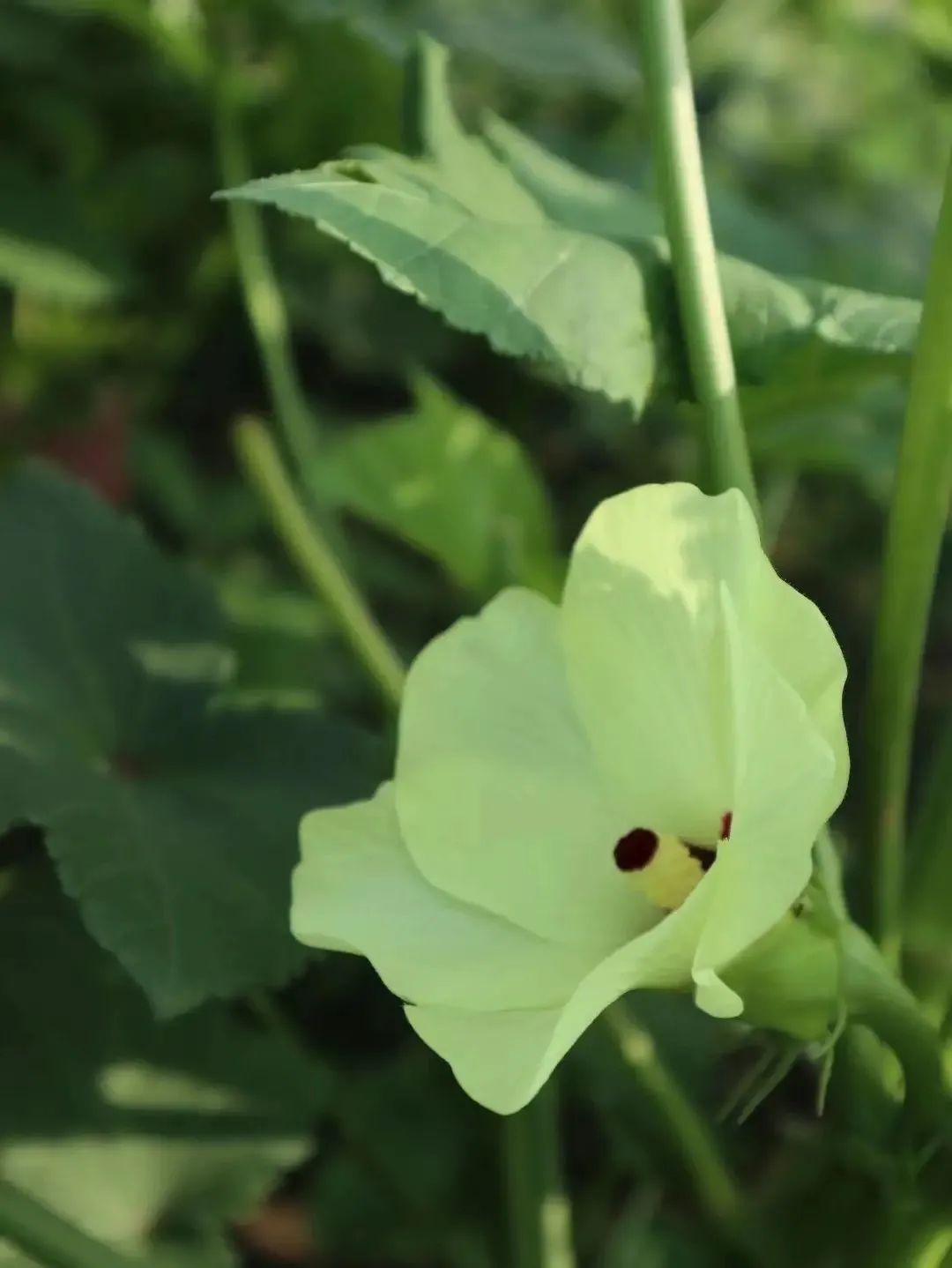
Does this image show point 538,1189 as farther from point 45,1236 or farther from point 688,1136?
point 45,1236

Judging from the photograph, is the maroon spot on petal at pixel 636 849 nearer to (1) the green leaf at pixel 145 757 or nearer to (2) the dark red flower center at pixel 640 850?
(2) the dark red flower center at pixel 640 850

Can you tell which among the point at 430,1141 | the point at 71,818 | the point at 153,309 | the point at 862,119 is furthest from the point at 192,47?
the point at 862,119

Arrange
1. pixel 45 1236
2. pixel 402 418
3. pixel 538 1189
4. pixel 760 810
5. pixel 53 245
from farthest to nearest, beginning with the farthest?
pixel 53 245 → pixel 402 418 → pixel 538 1189 → pixel 45 1236 → pixel 760 810

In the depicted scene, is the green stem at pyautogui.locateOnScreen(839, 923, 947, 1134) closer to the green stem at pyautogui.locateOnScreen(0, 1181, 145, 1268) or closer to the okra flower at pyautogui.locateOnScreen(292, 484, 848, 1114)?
the okra flower at pyautogui.locateOnScreen(292, 484, 848, 1114)

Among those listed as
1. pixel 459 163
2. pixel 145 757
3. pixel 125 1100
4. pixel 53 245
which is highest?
pixel 459 163

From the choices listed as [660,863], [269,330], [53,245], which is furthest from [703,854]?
[53,245]

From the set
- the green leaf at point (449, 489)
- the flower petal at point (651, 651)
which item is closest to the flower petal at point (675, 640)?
the flower petal at point (651, 651)

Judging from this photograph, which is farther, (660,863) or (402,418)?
(402,418)
